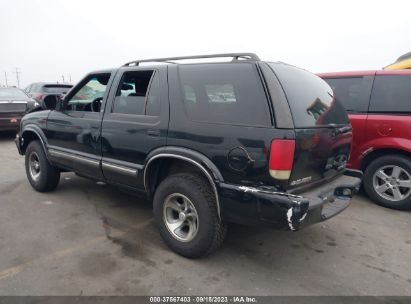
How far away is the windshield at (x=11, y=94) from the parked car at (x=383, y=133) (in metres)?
8.80

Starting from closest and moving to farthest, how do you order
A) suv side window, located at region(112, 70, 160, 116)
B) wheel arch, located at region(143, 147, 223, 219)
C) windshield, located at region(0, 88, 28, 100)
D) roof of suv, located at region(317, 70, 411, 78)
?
wheel arch, located at region(143, 147, 223, 219), suv side window, located at region(112, 70, 160, 116), roof of suv, located at region(317, 70, 411, 78), windshield, located at region(0, 88, 28, 100)

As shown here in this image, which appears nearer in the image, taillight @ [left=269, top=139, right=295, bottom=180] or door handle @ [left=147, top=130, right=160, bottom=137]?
taillight @ [left=269, top=139, right=295, bottom=180]

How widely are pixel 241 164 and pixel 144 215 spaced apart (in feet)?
6.32

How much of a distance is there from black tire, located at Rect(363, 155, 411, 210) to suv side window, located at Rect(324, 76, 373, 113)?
0.75m

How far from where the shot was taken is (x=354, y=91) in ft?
15.3

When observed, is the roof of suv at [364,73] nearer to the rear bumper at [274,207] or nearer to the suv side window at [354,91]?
the suv side window at [354,91]

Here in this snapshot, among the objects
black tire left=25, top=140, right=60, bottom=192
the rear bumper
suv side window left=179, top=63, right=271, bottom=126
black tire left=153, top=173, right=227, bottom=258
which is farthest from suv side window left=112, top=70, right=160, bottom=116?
black tire left=25, top=140, right=60, bottom=192

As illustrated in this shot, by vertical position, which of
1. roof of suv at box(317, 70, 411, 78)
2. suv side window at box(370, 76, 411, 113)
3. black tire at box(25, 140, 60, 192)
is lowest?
black tire at box(25, 140, 60, 192)

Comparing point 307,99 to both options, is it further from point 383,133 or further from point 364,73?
point 364,73

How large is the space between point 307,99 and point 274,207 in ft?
3.41

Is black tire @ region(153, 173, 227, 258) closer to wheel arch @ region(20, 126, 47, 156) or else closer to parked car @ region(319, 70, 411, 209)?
wheel arch @ region(20, 126, 47, 156)

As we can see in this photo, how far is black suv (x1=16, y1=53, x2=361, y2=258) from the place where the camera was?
2.45 metres

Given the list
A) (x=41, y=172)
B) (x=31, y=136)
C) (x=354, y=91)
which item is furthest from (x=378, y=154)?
(x=31, y=136)

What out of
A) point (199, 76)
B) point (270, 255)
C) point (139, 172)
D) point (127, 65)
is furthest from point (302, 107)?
point (127, 65)
